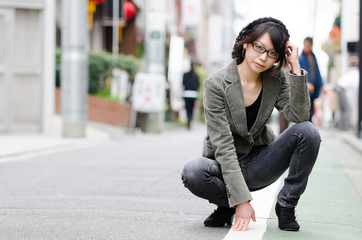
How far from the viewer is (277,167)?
4.82 m

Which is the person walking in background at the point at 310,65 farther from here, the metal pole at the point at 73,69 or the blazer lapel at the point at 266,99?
the blazer lapel at the point at 266,99

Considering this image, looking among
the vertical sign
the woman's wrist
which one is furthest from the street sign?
the woman's wrist

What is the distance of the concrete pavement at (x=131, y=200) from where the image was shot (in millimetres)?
4777

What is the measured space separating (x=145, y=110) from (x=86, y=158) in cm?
833

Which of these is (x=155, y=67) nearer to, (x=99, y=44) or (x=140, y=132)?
(x=140, y=132)

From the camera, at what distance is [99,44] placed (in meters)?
26.7

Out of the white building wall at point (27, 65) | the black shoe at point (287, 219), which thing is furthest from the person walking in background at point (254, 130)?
the white building wall at point (27, 65)

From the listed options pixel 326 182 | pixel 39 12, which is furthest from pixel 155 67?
pixel 326 182

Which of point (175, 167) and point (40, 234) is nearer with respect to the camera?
point (40, 234)

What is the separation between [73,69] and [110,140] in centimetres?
157

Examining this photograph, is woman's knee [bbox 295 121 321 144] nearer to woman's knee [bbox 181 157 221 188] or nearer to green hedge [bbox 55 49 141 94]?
woman's knee [bbox 181 157 221 188]

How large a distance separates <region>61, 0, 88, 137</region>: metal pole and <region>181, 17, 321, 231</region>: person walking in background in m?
10.5

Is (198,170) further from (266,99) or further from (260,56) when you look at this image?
(260,56)

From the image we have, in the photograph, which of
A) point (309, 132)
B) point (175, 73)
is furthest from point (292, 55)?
point (175, 73)
